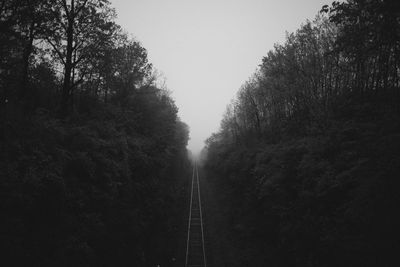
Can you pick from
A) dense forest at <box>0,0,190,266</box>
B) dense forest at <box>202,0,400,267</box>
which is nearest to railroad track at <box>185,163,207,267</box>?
dense forest at <box>0,0,190,266</box>

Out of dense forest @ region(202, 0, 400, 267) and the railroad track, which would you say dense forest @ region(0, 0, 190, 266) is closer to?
the railroad track

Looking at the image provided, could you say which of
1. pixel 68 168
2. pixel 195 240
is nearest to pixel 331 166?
pixel 195 240

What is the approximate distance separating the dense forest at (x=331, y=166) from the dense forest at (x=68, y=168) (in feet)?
20.5

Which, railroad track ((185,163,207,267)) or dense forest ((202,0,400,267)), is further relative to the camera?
railroad track ((185,163,207,267))

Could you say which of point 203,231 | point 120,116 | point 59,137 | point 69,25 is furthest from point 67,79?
point 203,231

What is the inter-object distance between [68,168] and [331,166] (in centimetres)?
1308

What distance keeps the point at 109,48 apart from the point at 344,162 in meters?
16.5

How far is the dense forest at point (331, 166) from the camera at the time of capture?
9.46 m

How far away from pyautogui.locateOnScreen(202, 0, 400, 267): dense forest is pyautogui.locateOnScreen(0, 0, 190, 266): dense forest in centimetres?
626

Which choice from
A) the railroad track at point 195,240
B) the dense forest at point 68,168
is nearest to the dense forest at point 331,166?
the railroad track at point 195,240

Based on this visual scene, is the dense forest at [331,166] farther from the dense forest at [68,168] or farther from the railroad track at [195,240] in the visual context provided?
the dense forest at [68,168]

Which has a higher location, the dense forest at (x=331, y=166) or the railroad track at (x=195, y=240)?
the dense forest at (x=331, y=166)

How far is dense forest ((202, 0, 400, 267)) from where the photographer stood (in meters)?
9.46

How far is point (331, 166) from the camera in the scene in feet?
47.0
